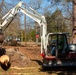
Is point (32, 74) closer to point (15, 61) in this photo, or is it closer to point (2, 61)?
point (15, 61)

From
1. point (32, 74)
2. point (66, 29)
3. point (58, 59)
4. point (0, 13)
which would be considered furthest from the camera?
point (66, 29)

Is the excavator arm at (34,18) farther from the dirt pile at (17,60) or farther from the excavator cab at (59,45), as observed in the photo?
the dirt pile at (17,60)

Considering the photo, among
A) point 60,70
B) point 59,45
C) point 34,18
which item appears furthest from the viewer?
point 34,18

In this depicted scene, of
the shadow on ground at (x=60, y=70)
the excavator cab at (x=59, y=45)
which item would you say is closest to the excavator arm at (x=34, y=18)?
the excavator cab at (x=59, y=45)

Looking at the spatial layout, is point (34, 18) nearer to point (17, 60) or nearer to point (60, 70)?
point (17, 60)

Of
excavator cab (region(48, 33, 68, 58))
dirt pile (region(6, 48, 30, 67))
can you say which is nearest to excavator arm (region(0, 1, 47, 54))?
excavator cab (region(48, 33, 68, 58))

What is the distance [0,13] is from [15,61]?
12.8 metres

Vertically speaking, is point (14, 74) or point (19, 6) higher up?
point (19, 6)

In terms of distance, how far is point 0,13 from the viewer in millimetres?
32312

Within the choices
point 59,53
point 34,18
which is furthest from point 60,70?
point 34,18

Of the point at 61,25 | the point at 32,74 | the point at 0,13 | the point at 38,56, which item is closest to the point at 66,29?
the point at 61,25

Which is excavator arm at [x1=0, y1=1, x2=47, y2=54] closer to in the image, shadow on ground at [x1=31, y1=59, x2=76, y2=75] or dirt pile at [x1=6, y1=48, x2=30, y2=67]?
shadow on ground at [x1=31, y1=59, x2=76, y2=75]

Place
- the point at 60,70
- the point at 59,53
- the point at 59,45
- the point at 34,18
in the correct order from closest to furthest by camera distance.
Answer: the point at 59,53, the point at 59,45, the point at 60,70, the point at 34,18

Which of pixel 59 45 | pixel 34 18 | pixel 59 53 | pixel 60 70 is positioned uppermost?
pixel 34 18
